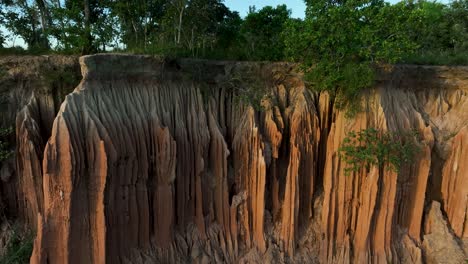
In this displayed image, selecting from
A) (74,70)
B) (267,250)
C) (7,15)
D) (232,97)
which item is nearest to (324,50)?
(232,97)

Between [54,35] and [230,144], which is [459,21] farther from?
[54,35]

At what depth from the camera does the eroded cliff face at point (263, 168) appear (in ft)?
29.6

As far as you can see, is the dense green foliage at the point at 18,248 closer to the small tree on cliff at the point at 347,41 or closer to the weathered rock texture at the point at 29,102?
the weathered rock texture at the point at 29,102

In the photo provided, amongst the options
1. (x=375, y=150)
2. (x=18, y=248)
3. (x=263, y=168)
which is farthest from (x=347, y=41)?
(x=18, y=248)

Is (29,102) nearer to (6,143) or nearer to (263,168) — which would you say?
(6,143)

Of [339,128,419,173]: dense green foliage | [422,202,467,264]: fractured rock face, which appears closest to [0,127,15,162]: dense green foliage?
[339,128,419,173]: dense green foliage

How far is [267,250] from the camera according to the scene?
10.1 meters

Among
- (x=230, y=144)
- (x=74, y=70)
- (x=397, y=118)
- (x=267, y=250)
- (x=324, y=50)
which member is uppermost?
(x=324, y=50)

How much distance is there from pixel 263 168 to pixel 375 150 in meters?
3.24

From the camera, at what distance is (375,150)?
9.81m

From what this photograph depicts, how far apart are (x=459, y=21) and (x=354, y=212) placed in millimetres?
15877

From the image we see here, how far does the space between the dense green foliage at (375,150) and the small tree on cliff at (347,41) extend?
139 centimetres

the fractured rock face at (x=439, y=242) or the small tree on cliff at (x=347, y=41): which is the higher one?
the small tree on cliff at (x=347, y=41)

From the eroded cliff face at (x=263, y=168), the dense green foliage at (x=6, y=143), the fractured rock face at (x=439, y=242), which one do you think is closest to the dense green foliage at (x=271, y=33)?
the eroded cliff face at (x=263, y=168)
